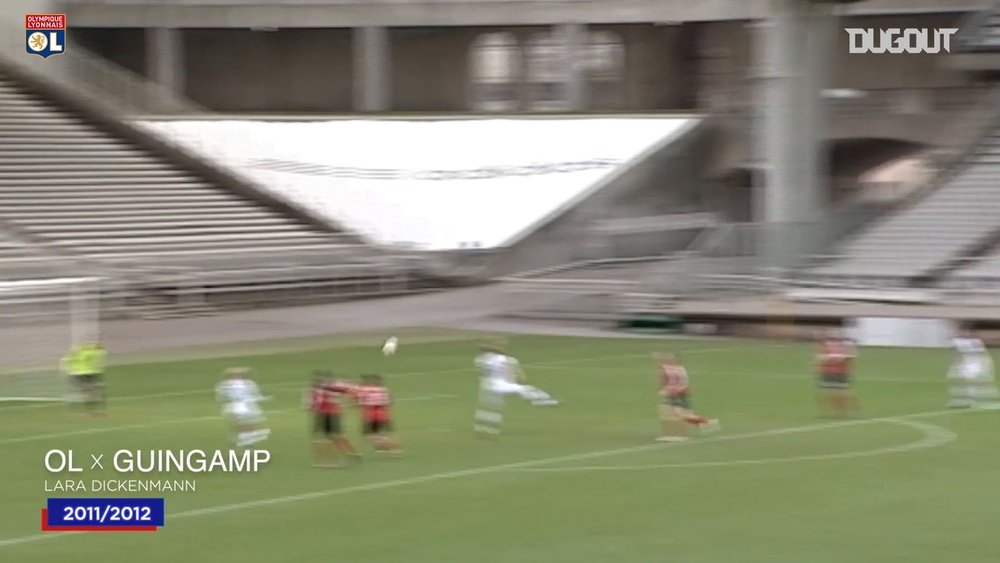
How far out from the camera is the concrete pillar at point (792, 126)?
44469 millimetres

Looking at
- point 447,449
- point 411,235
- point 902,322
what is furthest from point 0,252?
point 447,449

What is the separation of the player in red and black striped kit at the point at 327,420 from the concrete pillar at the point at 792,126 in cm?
2398

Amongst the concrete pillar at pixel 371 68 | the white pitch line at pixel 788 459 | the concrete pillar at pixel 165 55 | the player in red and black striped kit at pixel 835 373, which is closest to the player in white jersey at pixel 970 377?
the player in red and black striped kit at pixel 835 373

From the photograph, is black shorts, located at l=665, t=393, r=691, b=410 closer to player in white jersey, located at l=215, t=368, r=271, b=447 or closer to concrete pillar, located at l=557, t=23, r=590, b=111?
player in white jersey, located at l=215, t=368, r=271, b=447

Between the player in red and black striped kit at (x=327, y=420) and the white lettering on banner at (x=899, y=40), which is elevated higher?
the white lettering on banner at (x=899, y=40)

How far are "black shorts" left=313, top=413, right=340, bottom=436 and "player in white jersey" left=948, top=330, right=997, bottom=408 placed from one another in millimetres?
10014

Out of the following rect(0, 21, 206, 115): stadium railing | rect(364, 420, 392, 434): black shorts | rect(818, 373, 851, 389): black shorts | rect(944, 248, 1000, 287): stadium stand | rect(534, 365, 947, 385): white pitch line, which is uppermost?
rect(0, 21, 206, 115): stadium railing

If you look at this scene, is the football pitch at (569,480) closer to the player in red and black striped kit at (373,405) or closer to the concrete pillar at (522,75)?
the player in red and black striped kit at (373,405)

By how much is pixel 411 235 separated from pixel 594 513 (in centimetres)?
3437

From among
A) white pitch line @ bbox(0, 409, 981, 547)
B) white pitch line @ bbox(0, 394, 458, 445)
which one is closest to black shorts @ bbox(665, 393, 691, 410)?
white pitch line @ bbox(0, 409, 981, 547)

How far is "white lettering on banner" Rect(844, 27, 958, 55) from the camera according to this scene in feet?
188

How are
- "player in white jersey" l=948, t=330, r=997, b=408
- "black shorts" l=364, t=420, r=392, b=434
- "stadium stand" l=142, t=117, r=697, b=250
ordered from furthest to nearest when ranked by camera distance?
"stadium stand" l=142, t=117, r=697, b=250, "player in white jersey" l=948, t=330, r=997, b=408, "black shorts" l=364, t=420, r=392, b=434

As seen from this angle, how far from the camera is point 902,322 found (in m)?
38.2

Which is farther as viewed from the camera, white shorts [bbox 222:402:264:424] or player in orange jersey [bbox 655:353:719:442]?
player in orange jersey [bbox 655:353:719:442]
